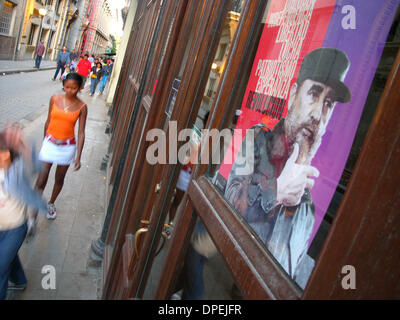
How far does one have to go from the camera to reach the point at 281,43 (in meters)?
1.04

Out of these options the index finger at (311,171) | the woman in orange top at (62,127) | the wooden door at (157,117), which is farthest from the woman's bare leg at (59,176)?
the index finger at (311,171)

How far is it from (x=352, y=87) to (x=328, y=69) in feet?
0.30

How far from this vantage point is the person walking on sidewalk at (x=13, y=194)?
2.55 meters

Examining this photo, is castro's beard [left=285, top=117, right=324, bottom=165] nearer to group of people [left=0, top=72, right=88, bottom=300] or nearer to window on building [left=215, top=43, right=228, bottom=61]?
window on building [left=215, top=43, right=228, bottom=61]

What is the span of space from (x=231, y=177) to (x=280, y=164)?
27 cm

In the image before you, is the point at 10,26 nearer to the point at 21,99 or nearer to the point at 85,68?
the point at 85,68

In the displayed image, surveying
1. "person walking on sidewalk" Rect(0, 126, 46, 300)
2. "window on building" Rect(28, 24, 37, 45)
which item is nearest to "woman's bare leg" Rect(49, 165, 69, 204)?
"person walking on sidewalk" Rect(0, 126, 46, 300)

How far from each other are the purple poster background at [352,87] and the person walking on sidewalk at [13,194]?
7.85 feet

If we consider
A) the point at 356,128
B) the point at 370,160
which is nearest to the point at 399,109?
the point at 370,160

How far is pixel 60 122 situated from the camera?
4.33 metres

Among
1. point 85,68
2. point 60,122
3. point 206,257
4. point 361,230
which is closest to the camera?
point 361,230

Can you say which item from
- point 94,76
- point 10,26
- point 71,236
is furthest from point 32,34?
point 71,236
